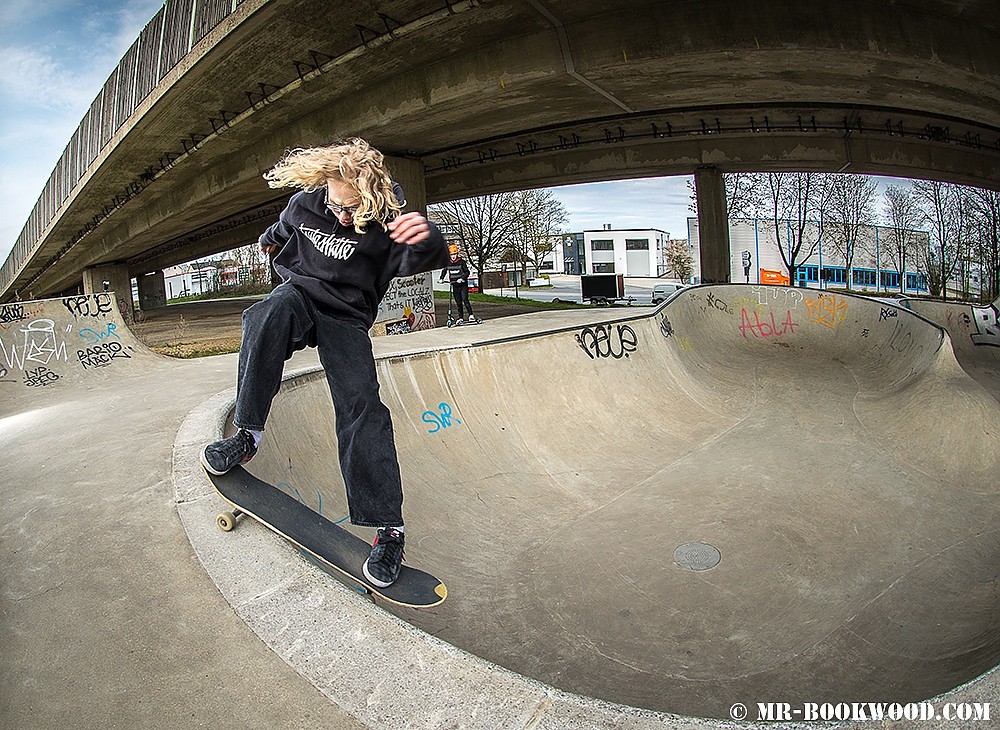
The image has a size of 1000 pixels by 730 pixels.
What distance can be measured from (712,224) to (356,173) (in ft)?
76.1

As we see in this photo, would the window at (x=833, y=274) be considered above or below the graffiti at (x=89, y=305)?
below

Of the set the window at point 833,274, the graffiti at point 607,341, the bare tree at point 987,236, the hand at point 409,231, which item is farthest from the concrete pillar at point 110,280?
the window at point 833,274

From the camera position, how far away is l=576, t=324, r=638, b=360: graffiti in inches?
343

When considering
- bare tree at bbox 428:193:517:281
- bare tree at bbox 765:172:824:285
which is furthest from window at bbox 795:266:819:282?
bare tree at bbox 428:193:517:281

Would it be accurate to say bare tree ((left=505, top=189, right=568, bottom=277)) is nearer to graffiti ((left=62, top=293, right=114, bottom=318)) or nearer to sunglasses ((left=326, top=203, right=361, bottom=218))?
graffiti ((left=62, top=293, right=114, bottom=318))

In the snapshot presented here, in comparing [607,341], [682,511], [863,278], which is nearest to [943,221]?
[863,278]

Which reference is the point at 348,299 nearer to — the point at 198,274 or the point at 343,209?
the point at 343,209

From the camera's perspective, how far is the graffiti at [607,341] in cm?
871

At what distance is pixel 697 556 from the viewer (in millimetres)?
5156

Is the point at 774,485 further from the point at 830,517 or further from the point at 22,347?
the point at 22,347

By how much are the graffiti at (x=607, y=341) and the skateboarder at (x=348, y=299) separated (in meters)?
6.28

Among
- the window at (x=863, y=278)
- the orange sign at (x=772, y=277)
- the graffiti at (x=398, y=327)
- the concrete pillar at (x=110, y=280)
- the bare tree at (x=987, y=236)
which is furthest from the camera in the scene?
the window at (x=863, y=278)

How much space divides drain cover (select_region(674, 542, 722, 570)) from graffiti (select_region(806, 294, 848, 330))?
1067 centimetres

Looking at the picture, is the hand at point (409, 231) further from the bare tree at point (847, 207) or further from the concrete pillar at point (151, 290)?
the concrete pillar at point (151, 290)
